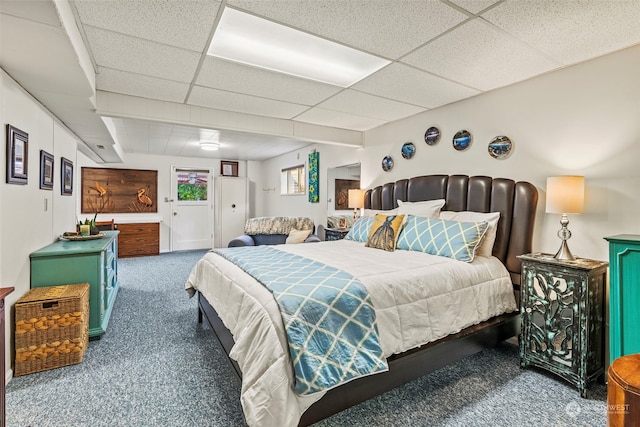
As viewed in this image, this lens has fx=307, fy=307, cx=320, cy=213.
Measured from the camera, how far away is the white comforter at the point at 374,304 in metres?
1.38

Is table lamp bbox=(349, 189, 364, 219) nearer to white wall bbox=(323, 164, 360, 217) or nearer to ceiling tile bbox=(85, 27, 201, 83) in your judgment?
white wall bbox=(323, 164, 360, 217)

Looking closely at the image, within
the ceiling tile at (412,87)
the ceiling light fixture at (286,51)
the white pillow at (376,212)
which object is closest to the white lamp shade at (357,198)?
the white pillow at (376,212)

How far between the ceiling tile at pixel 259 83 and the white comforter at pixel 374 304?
153 cm

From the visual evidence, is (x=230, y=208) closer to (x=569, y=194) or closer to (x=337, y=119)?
(x=337, y=119)

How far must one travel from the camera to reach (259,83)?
2.81 meters

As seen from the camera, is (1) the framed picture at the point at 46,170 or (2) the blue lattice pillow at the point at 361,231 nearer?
(1) the framed picture at the point at 46,170

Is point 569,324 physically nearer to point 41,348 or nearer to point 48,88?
point 41,348

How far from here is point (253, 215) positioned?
827cm

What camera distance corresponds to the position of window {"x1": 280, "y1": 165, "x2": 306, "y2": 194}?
6.16 meters

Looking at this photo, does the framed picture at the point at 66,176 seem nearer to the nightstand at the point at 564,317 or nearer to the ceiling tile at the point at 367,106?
the ceiling tile at the point at 367,106

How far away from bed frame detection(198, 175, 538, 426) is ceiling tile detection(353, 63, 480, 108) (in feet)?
2.63

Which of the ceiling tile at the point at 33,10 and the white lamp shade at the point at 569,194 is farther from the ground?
the ceiling tile at the point at 33,10

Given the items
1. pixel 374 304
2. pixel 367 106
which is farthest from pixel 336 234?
pixel 374 304

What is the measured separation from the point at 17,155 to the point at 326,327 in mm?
2495
